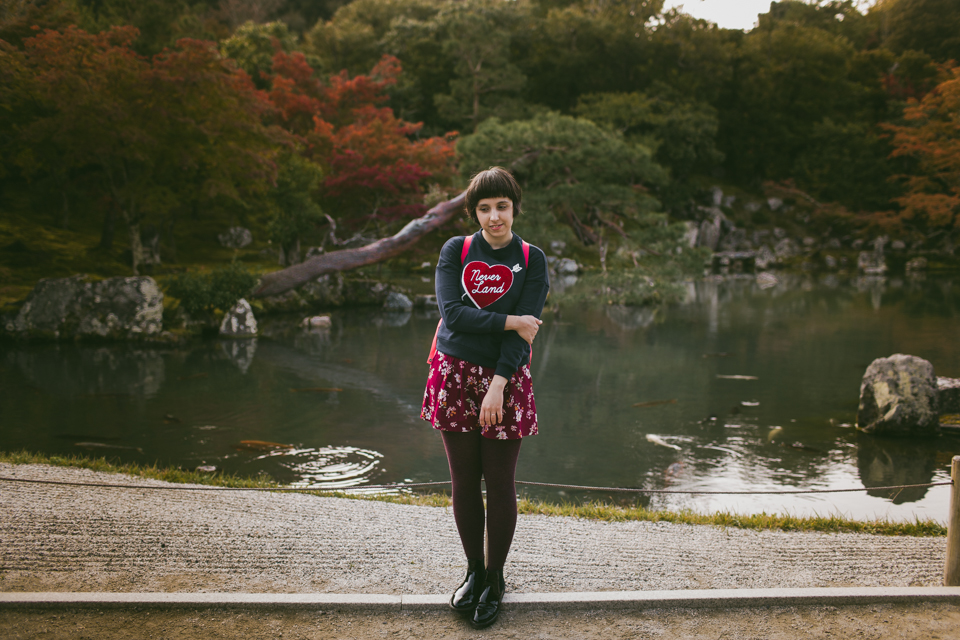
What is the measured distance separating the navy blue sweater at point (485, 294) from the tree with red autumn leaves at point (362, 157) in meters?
11.9

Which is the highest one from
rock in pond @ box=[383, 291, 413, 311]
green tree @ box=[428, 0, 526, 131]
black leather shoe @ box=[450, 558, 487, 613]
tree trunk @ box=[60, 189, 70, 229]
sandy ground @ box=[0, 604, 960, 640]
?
green tree @ box=[428, 0, 526, 131]

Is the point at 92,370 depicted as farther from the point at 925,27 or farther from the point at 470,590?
the point at 925,27

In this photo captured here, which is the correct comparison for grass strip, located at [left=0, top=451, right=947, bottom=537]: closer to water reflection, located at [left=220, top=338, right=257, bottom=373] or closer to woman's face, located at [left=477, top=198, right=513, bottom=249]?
woman's face, located at [left=477, top=198, right=513, bottom=249]

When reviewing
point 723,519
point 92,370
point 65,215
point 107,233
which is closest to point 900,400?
point 723,519

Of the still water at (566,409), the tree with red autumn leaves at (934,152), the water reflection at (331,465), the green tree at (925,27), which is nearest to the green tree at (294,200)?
the still water at (566,409)

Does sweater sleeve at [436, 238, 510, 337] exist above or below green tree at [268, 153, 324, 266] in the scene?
below

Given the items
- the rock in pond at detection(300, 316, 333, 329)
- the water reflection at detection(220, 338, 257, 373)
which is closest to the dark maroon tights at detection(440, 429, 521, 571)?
the water reflection at detection(220, 338, 257, 373)

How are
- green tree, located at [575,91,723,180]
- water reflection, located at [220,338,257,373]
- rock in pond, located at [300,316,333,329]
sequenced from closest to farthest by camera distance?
1. water reflection, located at [220,338,257,373]
2. rock in pond, located at [300,316,333,329]
3. green tree, located at [575,91,723,180]

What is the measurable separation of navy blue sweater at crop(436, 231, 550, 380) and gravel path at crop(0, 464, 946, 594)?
0.85 meters

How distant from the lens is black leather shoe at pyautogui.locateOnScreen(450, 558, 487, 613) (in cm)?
185

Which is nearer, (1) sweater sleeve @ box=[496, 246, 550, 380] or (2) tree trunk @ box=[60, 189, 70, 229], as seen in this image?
(1) sweater sleeve @ box=[496, 246, 550, 380]

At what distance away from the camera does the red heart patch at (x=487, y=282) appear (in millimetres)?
1851

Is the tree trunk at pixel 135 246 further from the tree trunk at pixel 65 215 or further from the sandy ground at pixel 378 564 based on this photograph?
the sandy ground at pixel 378 564

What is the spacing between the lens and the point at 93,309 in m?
8.99
